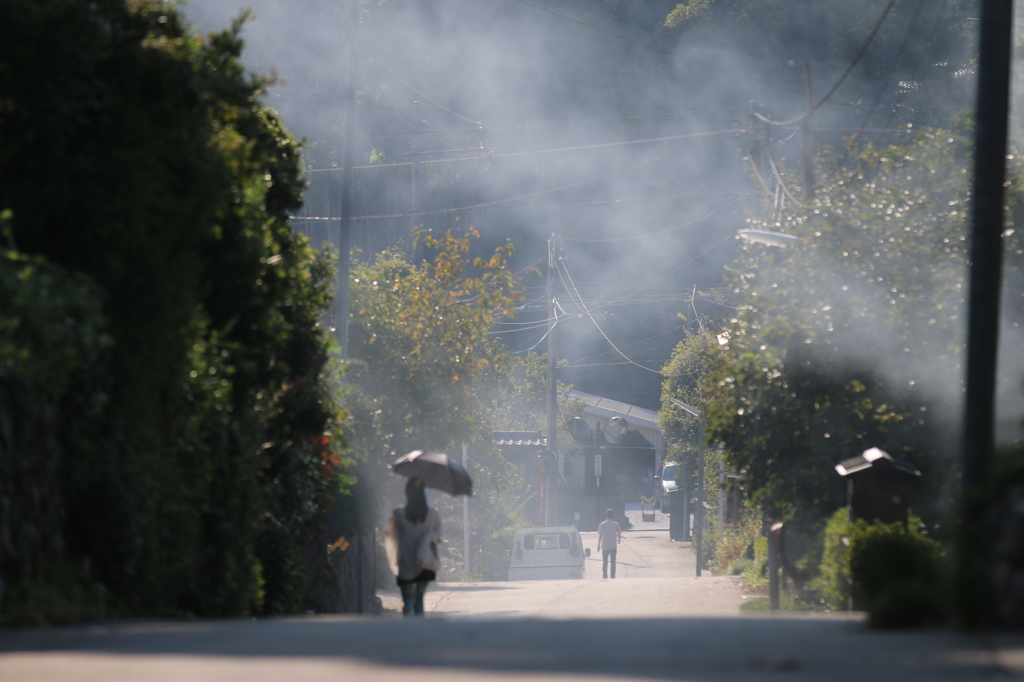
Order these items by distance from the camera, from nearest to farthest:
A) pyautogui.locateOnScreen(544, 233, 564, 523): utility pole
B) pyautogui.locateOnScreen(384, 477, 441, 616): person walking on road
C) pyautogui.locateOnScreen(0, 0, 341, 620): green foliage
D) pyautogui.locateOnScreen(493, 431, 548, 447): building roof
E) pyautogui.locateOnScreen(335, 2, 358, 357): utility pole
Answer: pyautogui.locateOnScreen(0, 0, 341, 620): green foliage
pyautogui.locateOnScreen(384, 477, 441, 616): person walking on road
pyautogui.locateOnScreen(335, 2, 358, 357): utility pole
pyautogui.locateOnScreen(544, 233, 564, 523): utility pole
pyautogui.locateOnScreen(493, 431, 548, 447): building roof

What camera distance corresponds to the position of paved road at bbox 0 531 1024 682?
14.1 ft

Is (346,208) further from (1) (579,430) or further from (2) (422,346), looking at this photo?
(1) (579,430)

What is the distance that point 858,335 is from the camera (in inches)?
585

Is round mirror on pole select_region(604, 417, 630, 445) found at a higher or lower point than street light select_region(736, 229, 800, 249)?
lower

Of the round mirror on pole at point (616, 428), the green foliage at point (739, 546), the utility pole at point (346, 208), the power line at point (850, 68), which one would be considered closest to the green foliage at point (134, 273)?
the power line at point (850, 68)

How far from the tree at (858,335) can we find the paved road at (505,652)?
8.49 meters

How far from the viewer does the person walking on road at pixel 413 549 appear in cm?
1133

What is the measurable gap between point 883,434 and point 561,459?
49.3 metres

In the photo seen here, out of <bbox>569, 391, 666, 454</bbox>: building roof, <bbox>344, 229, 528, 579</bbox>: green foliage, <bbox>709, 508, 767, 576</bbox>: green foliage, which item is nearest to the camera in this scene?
<bbox>344, 229, 528, 579</bbox>: green foliage

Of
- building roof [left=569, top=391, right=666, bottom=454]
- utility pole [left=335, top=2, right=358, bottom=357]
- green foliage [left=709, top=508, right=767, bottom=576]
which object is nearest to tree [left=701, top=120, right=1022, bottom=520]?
utility pole [left=335, top=2, right=358, bottom=357]

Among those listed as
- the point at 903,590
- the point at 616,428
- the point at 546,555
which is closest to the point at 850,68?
the point at 546,555

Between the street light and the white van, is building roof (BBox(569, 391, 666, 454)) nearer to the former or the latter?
the white van

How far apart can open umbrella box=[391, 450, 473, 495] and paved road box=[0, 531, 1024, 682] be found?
257 inches

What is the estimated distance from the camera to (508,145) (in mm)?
54469
